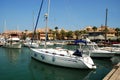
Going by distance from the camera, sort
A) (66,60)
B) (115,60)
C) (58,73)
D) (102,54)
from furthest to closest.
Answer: (102,54), (115,60), (66,60), (58,73)

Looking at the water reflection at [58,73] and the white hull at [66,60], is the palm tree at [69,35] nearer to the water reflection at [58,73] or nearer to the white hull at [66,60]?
the white hull at [66,60]

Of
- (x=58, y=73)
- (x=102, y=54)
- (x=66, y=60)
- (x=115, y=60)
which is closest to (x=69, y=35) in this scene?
(x=102, y=54)

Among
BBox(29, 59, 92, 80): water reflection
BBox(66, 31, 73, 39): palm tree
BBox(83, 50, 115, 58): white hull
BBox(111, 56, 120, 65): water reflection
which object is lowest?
Result: BBox(29, 59, 92, 80): water reflection

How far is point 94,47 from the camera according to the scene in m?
35.3

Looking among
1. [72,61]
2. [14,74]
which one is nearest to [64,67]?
[72,61]

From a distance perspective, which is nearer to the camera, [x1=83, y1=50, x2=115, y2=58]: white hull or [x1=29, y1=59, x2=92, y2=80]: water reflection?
[x1=29, y1=59, x2=92, y2=80]: water reflection

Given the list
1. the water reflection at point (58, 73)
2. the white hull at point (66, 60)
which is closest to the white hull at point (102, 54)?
the white hull at point (66, 60)

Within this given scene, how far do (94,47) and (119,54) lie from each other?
4.54 metres

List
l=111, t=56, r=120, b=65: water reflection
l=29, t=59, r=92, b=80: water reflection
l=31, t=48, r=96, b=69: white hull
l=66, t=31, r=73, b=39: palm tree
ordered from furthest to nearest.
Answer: l=66, t=31, r=73, b=39: palm tree, l=111, t=56, r=120, b=65: water reflection, l=31, t=48, r=96, b=69: white hull, l=29, t=59, r=92, b=80: water reflection

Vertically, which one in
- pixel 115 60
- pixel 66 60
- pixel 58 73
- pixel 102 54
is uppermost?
pixel 66 60

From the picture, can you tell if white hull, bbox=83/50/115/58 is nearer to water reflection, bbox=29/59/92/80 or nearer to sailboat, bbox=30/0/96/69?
sailboat, bbox=30/0/96/69

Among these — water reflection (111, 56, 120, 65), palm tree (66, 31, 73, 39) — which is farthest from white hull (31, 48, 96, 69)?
palm tree (66, 31, 73, 39)

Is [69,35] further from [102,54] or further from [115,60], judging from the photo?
[115,60]

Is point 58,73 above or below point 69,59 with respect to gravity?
below
